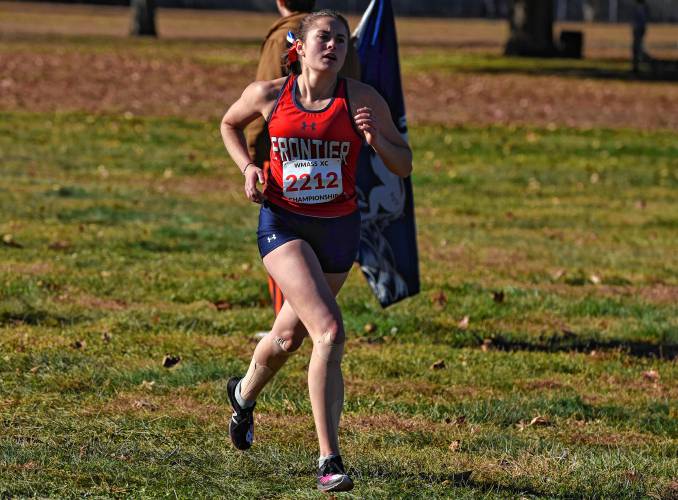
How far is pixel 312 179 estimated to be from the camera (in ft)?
18.4

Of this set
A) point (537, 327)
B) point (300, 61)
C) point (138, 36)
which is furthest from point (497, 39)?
point (300, 61)

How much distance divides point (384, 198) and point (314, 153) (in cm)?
303

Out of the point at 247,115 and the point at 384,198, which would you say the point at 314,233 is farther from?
the point at 384,198

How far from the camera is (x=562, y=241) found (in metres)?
12.6

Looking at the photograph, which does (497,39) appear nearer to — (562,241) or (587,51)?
(587,51)

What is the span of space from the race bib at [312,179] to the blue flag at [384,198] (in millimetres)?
2902

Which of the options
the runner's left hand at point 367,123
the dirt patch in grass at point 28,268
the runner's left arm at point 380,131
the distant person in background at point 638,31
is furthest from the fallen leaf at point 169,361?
the distant person in background at point 638,31

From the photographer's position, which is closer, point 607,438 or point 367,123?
point 367,123

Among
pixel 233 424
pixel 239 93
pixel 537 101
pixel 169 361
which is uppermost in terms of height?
pixel 233 424

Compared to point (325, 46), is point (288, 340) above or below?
below

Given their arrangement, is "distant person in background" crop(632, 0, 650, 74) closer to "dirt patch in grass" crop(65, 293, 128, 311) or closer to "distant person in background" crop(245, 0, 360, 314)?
"dirt patch in grass" crop(65, 293, 128, 311)

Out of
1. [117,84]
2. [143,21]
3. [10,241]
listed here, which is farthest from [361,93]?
[143,21]

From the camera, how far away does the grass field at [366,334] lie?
5875mm

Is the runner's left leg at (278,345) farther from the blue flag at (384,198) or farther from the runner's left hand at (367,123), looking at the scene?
the blue flag at (384,198)
